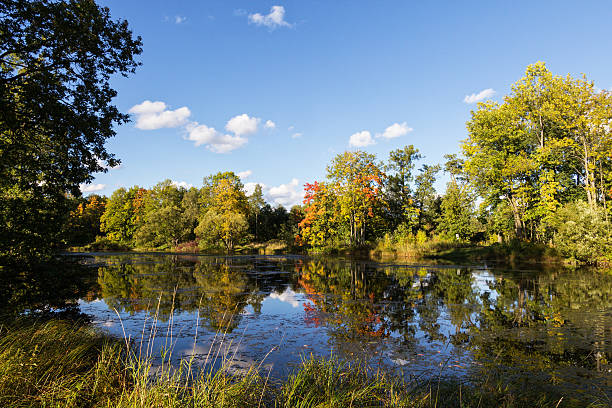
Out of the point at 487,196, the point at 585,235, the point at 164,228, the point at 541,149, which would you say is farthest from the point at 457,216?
the point at 164,228

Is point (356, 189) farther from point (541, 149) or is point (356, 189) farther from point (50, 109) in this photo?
point (50, 109)

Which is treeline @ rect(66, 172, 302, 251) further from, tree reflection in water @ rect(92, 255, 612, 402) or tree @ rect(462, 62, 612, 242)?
tree reflection in water @ rect(92, 255, 612, 402)

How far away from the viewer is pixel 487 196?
35.1 meters

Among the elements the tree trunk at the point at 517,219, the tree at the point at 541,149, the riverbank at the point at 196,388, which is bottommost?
the riverbank at the point at 196,388

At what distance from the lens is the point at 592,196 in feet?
86.9

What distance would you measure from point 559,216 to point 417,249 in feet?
35.8

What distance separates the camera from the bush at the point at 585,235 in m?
20.4

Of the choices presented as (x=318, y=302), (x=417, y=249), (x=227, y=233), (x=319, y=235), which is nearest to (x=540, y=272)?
(x=417, y=249)

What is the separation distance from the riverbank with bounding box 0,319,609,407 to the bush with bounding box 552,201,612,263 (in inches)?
843

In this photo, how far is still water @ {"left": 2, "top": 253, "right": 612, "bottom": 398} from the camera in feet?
18.3

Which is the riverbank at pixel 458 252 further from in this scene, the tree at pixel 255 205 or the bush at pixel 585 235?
the tree at pixel 255 205

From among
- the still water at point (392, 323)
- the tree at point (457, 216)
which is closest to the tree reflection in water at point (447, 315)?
the still water at point (392, 323)

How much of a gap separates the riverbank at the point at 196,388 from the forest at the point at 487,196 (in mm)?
15555

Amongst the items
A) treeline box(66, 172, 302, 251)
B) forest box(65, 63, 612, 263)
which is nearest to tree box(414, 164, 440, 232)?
forest box(65, 63, 612, 263)
